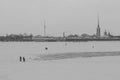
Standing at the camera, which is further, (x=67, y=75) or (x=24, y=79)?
(x=67, y=75)

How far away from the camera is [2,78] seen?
798 inches

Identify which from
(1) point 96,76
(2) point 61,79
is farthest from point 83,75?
(2) point 61,79

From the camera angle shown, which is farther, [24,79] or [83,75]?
[83,75]

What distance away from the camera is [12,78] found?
66.6 feet

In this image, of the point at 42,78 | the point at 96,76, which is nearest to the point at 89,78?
the point at 96,76

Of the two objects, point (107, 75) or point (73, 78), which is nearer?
point (73, 78)

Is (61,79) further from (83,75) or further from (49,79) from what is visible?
(83,75)

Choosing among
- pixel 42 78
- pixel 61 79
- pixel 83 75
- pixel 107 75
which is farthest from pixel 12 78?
pixel 107 75

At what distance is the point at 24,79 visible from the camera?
1964cm

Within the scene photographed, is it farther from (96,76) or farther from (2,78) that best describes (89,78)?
(2,78)

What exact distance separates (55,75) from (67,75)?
1103 millimetres

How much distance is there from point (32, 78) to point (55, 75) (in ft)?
7.84

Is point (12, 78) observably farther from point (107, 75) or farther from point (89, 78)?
point (107, 75)

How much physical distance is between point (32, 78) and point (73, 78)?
346cm
